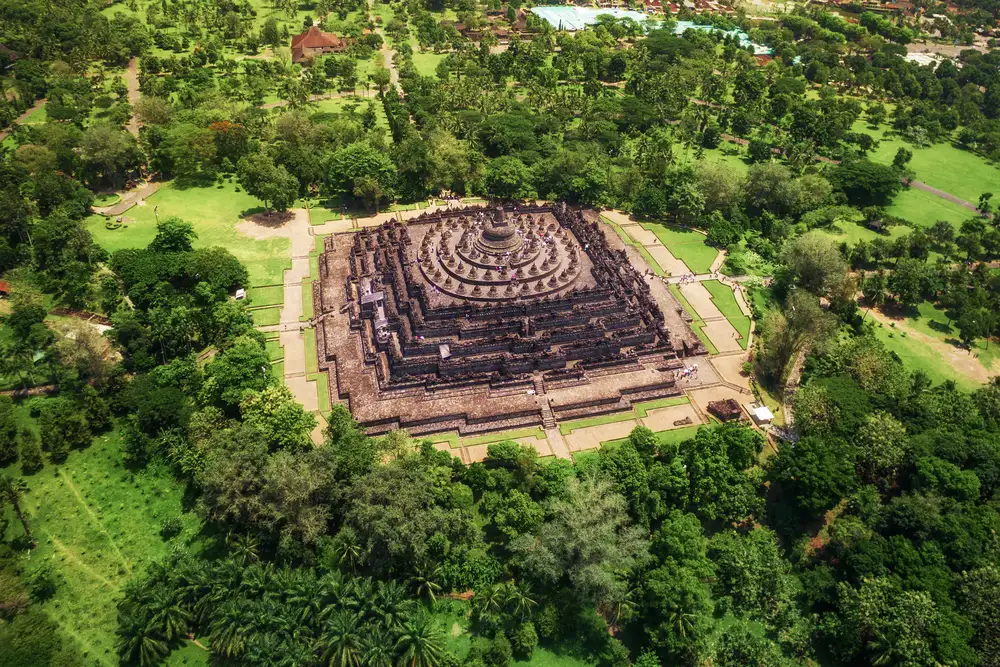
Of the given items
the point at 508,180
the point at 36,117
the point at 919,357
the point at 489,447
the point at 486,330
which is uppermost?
the point at 36,117

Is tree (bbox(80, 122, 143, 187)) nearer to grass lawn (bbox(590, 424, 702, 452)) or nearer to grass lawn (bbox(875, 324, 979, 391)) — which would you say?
grass lawn (bbox(590, 424, 702, 452))

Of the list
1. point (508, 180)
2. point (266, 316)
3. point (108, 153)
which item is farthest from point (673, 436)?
point (108, 153)

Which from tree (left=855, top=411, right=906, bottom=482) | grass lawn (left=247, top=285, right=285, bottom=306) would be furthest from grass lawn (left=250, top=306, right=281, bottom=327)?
tree (left=855, top=411, right=906, bottom=482)

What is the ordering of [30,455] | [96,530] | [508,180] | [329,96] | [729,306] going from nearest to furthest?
[96,530], [30,455], [729,306], [508,180], [329,96]

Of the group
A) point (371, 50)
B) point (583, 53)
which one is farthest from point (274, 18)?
point (583, 53)

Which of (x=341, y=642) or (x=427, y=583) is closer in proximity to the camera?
(x=341, y=642)

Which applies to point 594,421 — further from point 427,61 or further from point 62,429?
point 427,61
